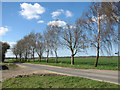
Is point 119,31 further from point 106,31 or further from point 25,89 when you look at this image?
point 25,89

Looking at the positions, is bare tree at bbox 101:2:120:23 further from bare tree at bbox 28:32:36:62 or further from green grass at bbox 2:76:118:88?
bare tree at bbox 28:32:36:62

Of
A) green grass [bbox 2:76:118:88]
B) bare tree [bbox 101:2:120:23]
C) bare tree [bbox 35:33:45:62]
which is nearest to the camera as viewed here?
green grass [bbox 2:76:118:88]

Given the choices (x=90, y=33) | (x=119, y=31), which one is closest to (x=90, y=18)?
(x=90, y=33)

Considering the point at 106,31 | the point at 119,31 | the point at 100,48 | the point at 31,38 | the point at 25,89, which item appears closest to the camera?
the point at 25,89

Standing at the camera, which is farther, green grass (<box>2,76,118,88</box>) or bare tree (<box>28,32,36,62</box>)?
bare tree (<box>28,32,36,62</box>)

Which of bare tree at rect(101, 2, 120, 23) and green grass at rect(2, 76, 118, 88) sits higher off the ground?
bare tree at rect(101, 2, 120, 23)

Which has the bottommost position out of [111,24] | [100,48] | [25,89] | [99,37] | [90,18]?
[25,89]

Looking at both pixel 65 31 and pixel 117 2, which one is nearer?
pixel 117 2

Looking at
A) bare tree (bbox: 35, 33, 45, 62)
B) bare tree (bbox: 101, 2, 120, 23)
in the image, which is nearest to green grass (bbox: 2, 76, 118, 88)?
bare tree (bbox: 101, 2, 120, 23)

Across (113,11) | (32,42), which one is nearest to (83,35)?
(113,11)

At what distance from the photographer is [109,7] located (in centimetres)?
1666

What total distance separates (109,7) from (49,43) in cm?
2687

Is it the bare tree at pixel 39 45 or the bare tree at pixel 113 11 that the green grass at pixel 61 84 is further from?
the bare tree at pixel 39 45

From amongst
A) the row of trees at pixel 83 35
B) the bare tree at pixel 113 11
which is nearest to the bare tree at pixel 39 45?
the row of trees at pixel 83 35
